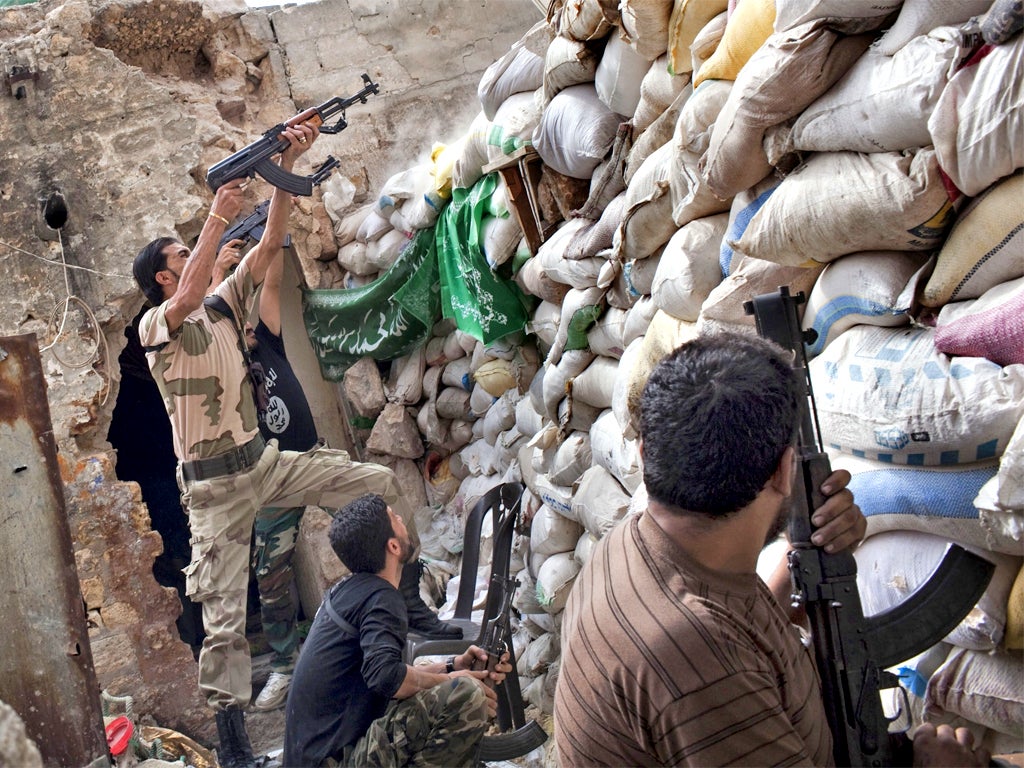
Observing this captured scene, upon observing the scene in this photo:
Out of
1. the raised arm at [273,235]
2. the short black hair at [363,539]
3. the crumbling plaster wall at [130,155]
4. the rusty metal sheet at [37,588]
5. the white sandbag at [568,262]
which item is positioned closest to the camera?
the rusty metal sheet at [37,588]

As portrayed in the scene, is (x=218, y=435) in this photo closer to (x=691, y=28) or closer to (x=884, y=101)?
(x=691, y=28)

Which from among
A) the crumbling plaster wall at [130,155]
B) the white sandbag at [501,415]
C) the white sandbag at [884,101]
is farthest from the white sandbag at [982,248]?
the crumbling plaster wall at [130,155]

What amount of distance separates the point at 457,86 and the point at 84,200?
86.7 inches

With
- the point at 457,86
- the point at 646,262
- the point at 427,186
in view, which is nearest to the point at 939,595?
the point at 646,262

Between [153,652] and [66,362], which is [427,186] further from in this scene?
[153,652]

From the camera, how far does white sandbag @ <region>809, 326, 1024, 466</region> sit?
142 centimetres

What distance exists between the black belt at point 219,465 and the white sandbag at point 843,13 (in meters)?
2.36

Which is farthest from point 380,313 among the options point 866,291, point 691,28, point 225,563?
point 866,291

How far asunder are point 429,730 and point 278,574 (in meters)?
1.67

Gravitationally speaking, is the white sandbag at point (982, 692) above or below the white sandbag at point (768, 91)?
below

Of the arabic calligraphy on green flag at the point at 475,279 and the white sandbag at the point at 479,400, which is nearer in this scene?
the arabic calligraphy on green flag at the point at 475,279

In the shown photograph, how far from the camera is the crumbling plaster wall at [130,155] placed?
15.2 feet

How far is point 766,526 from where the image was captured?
3.75 ft

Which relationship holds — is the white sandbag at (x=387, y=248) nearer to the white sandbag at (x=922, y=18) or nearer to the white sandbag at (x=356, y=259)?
the white sandbag at (x=356, y=259)
